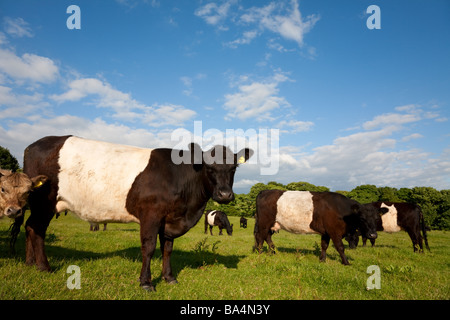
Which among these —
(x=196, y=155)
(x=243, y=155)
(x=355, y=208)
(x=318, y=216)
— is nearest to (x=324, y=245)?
(x=318, y=216)

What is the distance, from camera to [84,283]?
178 inches

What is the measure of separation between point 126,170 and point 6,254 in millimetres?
4524

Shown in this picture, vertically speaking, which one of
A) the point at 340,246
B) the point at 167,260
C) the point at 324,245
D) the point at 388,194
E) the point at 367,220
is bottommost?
the point at 388,194

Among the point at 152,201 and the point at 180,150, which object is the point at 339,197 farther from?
the point at 152,201

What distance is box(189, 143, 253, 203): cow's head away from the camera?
5.11 m

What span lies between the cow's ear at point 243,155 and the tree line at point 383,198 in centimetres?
3317

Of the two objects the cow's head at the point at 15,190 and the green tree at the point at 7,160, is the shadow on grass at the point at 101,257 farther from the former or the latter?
the green tree at the point at 7,160

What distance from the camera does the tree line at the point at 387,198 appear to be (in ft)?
151

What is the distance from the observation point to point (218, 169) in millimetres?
5289

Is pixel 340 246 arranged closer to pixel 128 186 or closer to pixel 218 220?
pixel 128 186

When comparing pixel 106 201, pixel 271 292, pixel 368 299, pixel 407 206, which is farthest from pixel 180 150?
pixel 407 206

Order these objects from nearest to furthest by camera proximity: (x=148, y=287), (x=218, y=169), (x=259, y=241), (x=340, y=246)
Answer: (x=148, y=287) < (x=218, y=169) < (x=340, y=246) < (x=259, y=241)

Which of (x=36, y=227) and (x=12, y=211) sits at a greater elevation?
(x=12, y=211)

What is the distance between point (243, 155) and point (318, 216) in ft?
16.7
